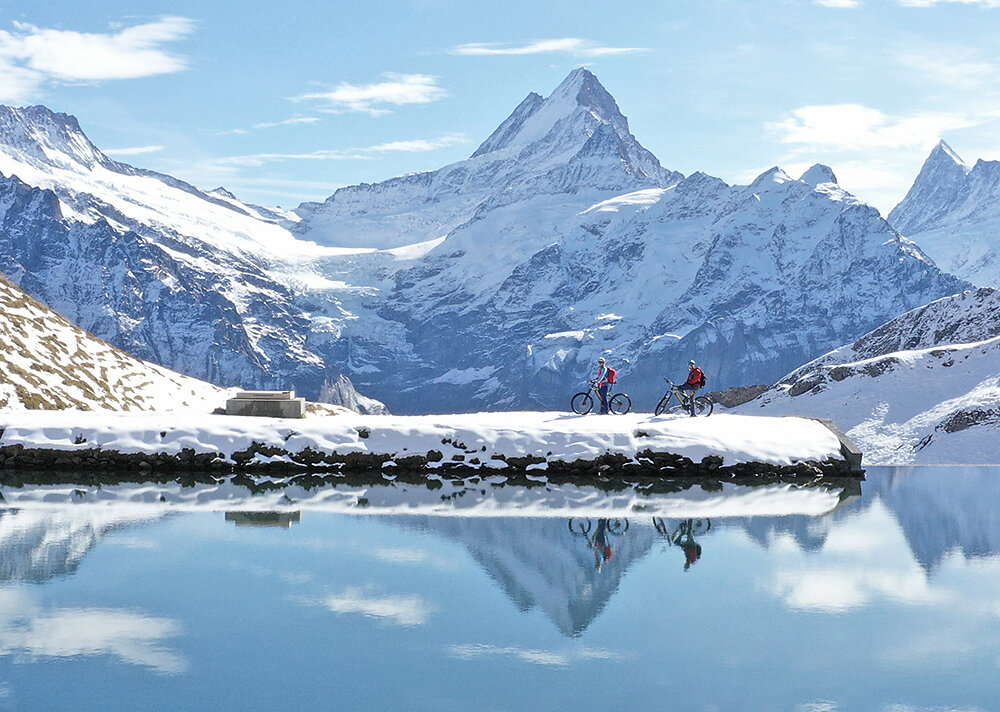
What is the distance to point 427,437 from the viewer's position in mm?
40312

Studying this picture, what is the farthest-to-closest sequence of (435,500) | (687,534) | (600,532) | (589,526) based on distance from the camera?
(435,500) → (589,526) → (600,532) → (687,534)

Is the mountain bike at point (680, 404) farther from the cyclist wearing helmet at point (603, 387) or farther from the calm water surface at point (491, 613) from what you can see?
the calm water surface at point (491, 613)

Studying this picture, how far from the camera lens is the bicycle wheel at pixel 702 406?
49575 mm

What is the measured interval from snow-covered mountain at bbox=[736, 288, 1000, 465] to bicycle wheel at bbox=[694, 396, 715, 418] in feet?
68.6

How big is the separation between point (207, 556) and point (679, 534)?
11002 mm

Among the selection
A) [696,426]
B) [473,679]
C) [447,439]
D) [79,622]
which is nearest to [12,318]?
[447,439]

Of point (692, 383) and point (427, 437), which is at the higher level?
point (692, 383)

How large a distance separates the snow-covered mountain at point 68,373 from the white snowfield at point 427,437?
16288 millimetres

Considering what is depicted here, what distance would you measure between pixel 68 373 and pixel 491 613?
54.2 meters

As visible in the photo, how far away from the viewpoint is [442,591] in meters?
20.7

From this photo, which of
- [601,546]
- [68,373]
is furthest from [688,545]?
[68,373]

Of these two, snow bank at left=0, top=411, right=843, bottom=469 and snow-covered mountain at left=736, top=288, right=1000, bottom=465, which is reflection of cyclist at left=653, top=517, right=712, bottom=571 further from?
snow-covered mountain at left=736, top=288, right=1000, bottom=465

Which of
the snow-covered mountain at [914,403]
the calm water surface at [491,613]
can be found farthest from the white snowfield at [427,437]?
the snow-covered mountain at [914,403]

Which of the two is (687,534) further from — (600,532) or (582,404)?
(582,404)
